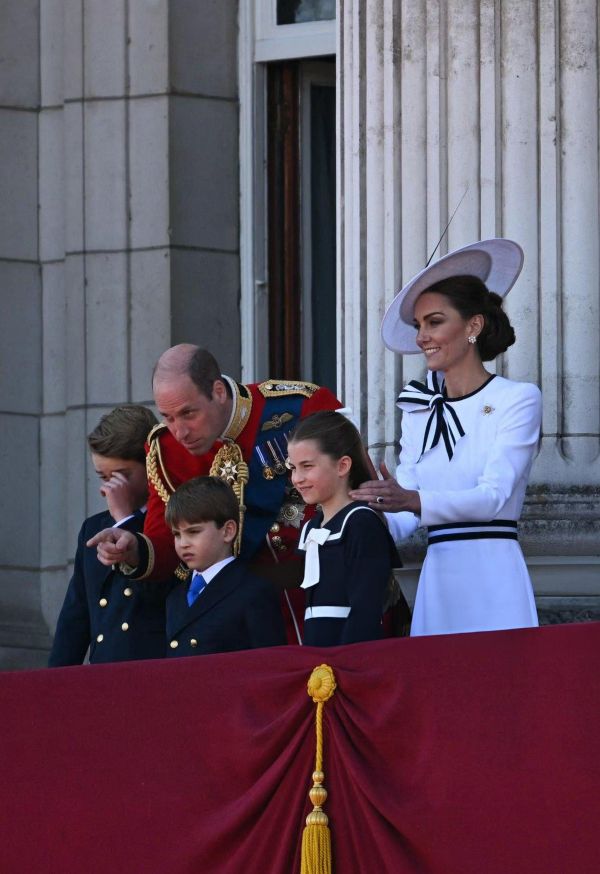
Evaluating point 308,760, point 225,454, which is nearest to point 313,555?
point 308,760

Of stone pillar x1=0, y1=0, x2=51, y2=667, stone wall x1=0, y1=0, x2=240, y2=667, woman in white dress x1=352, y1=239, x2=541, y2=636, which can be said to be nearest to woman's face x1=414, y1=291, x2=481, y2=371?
woman in white dress x1=352, y1=239, x2=541, y2=636

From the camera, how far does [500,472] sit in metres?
6.07

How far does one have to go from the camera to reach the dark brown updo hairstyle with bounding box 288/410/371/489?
6.08 m

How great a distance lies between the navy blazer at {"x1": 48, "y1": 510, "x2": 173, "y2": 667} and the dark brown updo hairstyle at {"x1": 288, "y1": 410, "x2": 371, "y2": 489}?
961mm

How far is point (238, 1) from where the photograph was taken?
981cm

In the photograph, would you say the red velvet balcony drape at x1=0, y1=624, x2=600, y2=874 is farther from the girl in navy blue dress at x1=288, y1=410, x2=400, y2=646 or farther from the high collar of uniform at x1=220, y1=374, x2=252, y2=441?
the high collar of uniform at x1=220, y1=374, x2=252, y2=441

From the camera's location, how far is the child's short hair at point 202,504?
6.36 metres

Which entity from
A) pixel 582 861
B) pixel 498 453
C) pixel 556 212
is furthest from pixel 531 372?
pixel 582 861

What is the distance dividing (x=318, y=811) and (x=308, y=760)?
15 cm

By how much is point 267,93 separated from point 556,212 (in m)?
2.67

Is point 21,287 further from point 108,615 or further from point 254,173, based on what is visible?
point 108,615

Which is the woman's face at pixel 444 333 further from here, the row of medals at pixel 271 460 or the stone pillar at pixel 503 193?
the stone pillar at pixel 503 193

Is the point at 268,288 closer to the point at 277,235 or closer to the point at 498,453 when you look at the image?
the point at 277,235

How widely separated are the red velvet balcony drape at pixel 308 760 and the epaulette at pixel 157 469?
3.51 ft
